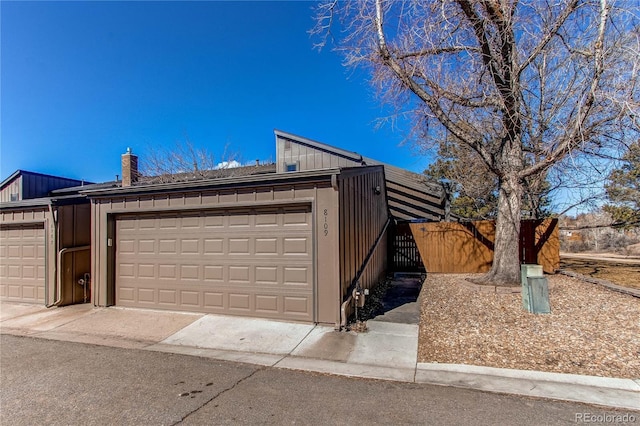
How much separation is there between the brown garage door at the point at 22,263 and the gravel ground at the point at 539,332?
30.9ft

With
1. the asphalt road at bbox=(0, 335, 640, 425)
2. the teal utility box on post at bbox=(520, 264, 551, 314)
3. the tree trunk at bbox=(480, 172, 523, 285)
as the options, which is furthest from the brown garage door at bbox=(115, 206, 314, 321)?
the tree trunk at bbox=(480, 172, 523, 285)

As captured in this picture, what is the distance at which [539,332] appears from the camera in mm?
5348

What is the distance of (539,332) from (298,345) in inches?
156

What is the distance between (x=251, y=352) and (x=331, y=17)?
7.64 meters

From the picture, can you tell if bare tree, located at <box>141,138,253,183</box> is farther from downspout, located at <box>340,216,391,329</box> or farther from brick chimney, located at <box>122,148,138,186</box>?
downspout, located at <box>340,216,391,329</box>

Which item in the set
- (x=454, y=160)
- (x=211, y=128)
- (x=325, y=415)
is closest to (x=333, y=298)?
(x=325, y=415)

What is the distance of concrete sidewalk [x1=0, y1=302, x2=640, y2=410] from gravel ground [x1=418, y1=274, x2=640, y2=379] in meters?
0.31

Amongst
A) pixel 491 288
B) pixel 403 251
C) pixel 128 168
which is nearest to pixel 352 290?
pixel 491 288

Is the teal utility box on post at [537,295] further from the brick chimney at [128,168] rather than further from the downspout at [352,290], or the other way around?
the brick chimney at [128,168]

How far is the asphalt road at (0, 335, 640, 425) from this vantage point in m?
3.04

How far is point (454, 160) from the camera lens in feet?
53.7

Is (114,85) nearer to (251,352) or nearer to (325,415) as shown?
(251,352)

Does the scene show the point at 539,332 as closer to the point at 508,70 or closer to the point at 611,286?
the point at 611,286

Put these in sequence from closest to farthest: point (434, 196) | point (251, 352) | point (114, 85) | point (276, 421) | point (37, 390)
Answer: point (276, 421) < point (37, 390) < point (251, 352) < point (114, 85) < point (434, 196)
